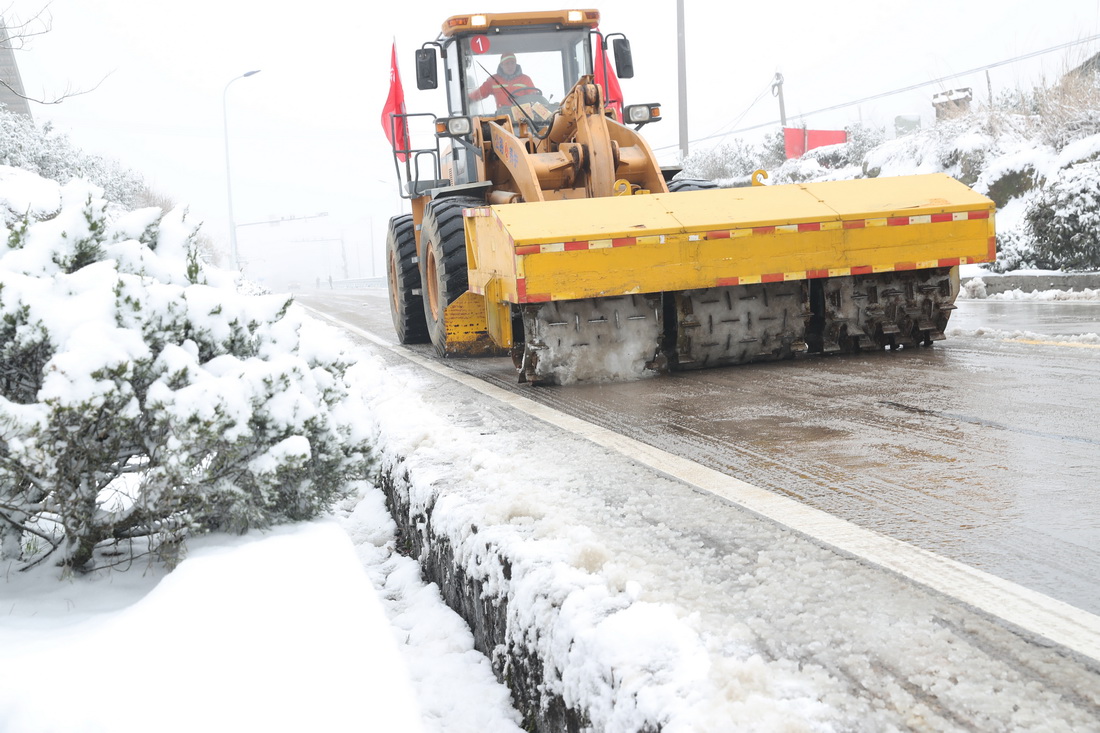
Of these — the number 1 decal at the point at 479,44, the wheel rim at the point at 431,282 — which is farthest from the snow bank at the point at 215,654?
the number 1 decal at the point at 479,44

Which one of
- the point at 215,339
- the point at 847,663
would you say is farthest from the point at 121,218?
the point at 847,663

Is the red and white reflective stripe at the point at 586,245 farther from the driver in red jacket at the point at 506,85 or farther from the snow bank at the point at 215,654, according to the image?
the driver in red jacket at the point at 506,85

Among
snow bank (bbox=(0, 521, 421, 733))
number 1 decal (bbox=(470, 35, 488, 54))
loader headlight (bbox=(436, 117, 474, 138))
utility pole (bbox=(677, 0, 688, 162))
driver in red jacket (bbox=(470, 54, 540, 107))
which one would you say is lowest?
snow bank (bbox=(0, 521, 421, 733))

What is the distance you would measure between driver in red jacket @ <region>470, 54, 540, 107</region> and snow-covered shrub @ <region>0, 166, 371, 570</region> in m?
6.19

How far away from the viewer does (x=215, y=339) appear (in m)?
2.92

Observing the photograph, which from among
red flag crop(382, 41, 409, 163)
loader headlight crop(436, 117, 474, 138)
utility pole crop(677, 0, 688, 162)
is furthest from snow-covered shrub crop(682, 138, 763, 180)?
loader headlight crop(436, 117, 474, 138)

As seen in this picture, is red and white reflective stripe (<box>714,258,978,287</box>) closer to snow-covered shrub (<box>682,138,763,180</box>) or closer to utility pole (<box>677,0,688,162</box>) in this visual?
utility pole (<box>677,0,688,162</box>)

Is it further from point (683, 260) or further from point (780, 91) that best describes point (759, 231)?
point (780, 91)

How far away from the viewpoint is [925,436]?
12.9ft

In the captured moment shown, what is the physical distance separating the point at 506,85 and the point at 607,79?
96 cm

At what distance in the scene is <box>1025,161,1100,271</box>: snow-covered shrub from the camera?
1195 cm

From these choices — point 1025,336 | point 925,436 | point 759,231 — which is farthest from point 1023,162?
point 925,436

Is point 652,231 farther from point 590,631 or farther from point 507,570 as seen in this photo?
point 590,631

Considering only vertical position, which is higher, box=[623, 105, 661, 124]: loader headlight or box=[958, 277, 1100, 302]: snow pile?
box=[623, 105, 661, 124]: loader headlight
